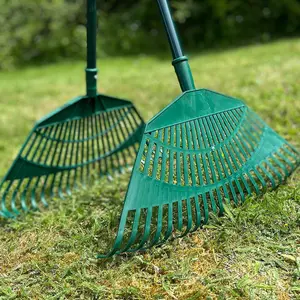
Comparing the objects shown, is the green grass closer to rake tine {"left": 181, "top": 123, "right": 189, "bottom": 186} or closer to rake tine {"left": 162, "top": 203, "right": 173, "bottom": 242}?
rake tine {"left": 162, "top": 203, "right": 173, "bottom": 242}

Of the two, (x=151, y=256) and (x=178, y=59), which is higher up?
(x=178, y=59)

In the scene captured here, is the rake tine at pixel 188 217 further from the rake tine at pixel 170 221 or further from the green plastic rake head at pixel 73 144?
the green plastic rake head at pixel 73 144

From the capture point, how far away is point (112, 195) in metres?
2.39

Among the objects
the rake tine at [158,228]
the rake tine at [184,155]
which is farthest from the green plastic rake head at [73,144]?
the rake tine at [158,228]

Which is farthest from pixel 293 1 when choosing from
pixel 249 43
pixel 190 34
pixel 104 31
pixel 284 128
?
pixel 284 128

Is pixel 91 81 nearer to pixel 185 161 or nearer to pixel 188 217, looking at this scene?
pixel 185 161

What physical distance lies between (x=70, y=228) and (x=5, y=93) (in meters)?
4.01

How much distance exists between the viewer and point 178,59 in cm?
183

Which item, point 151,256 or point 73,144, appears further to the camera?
point 73,144

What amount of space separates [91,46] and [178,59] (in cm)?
68

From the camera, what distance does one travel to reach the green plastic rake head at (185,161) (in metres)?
1.58

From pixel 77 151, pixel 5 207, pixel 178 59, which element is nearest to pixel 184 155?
pixel 178 59

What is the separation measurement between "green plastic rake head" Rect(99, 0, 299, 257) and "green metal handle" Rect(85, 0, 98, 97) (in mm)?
507

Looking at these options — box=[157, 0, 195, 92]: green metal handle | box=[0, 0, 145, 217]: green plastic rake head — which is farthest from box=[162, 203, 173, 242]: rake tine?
box=[0, 0, 145, 217]: green plastic rake head
